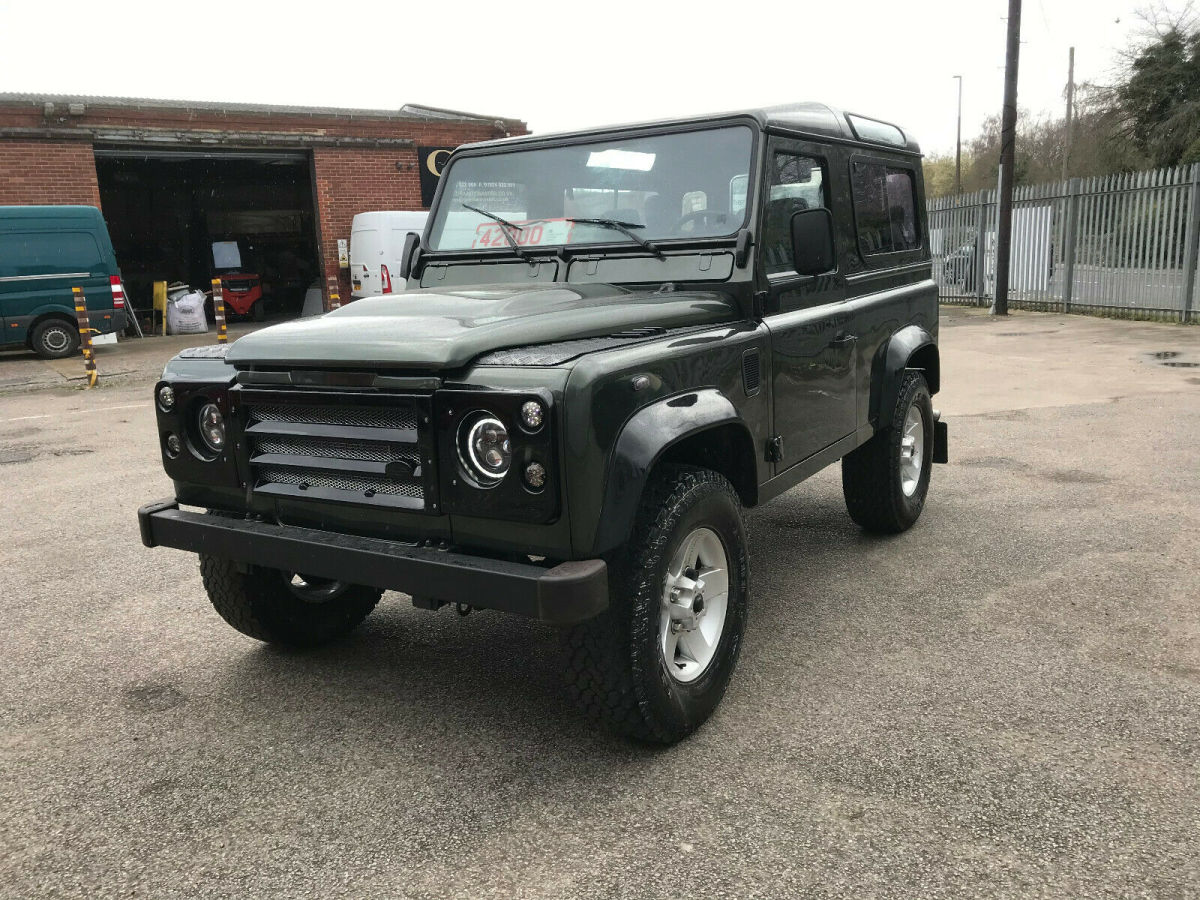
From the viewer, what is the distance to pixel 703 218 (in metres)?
3.73

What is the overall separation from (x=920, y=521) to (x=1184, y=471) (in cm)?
215

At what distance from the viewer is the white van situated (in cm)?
1869

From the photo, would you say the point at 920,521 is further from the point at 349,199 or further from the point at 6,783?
the point at 349,199

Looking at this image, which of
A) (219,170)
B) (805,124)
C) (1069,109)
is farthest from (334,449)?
(1069,109)

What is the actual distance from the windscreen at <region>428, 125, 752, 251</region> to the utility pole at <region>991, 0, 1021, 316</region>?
616 inches

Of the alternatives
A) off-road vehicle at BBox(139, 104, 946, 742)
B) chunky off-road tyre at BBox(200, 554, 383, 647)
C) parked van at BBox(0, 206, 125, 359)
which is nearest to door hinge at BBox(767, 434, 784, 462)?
off-road vehicle at BBox(139, 104, 946, 742)

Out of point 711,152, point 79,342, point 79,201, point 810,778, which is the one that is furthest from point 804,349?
point 79,201

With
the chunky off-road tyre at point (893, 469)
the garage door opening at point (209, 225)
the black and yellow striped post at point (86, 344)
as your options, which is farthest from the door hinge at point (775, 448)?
the garage door opening at point (209, 225)

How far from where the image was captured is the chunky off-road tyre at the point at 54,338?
50.7ft

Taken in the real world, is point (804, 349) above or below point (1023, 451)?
above

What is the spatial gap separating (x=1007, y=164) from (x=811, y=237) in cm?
1674

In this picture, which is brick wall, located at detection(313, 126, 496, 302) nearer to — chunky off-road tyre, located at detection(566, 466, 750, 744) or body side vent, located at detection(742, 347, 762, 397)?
body side vent, located at detection(742, 347, 762, 397)

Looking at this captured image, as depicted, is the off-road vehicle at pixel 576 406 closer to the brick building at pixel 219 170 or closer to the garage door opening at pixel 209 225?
the brick building at pixel 219 170

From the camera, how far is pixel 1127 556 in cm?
471
